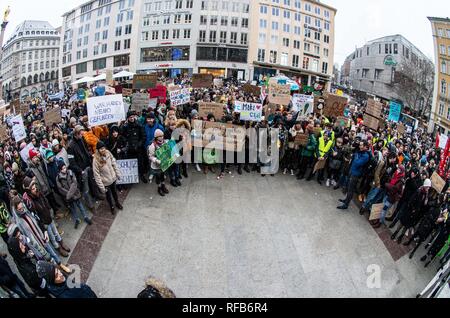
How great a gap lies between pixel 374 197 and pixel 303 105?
4.79 metres

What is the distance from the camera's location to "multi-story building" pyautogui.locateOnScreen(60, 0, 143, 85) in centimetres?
3944

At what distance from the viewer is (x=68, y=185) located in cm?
642

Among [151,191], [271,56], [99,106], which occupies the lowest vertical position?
[151,191]

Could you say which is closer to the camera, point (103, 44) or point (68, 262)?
point (68, 262)

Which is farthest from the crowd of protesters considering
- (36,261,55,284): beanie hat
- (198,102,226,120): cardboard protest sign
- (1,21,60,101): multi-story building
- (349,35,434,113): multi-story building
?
(349,35,434,113): multi-story building

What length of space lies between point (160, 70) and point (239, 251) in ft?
162

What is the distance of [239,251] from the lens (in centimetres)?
649

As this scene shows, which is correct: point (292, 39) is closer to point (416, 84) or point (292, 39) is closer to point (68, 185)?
point (416, 84)

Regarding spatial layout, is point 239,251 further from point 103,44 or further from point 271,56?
point 271,56

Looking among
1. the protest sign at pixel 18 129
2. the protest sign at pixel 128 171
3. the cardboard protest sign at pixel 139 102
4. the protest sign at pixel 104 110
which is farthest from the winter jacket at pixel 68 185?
the cardboard protest sign at pixel 139 102

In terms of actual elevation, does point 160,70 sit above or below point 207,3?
below
